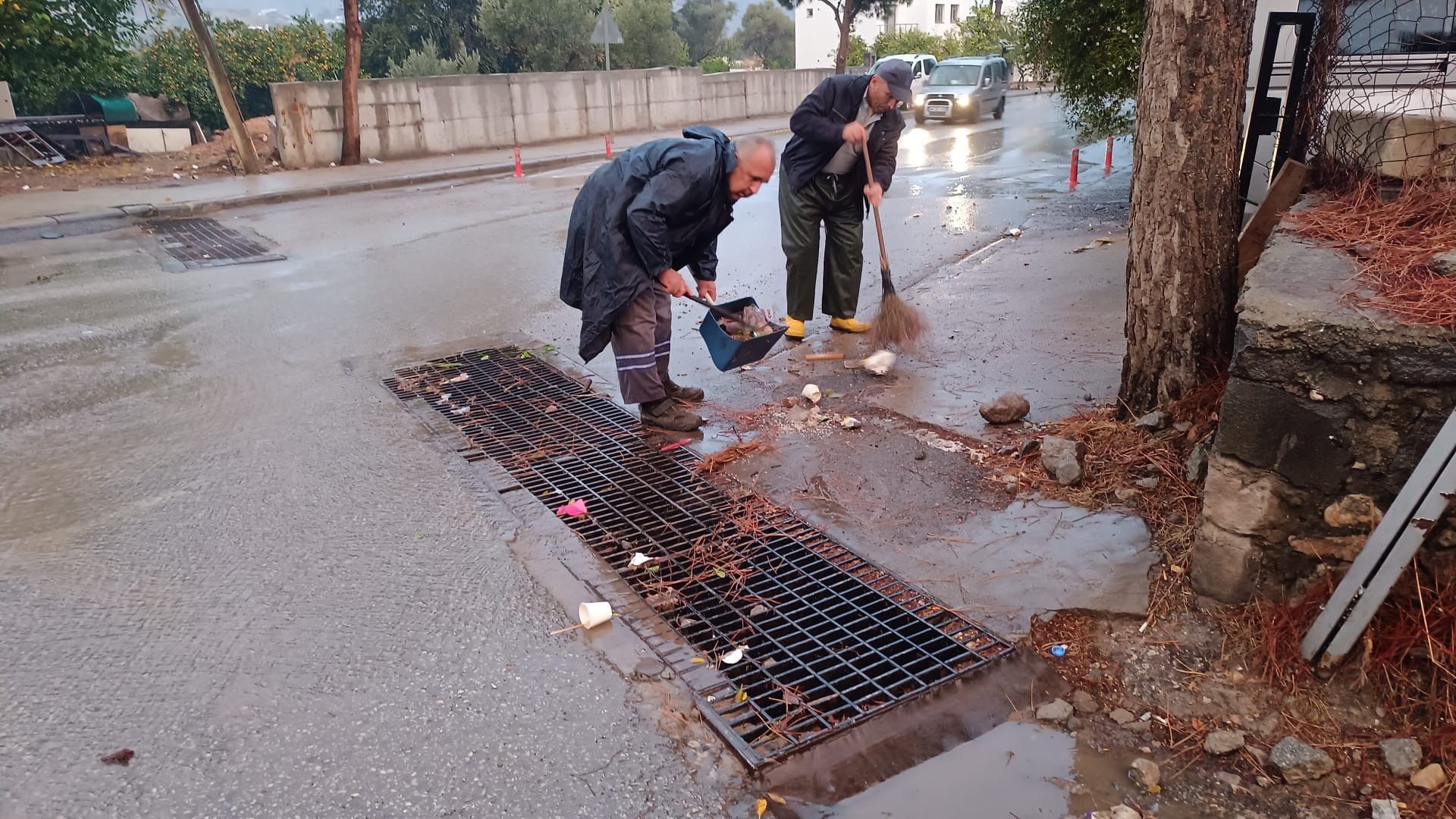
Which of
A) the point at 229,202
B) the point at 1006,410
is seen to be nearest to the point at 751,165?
the point at 1006,410

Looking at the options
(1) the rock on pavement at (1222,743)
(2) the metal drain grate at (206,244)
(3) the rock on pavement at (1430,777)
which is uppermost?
(2) the metal drain grate at (206,244)

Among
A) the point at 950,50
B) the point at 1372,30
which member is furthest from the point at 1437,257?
the point at 950,50

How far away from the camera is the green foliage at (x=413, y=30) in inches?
1101

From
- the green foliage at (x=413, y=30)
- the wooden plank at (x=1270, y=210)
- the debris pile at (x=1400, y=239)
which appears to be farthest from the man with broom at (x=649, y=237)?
the green foliage at (x=413, y=30)

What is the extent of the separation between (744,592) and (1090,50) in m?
8.24

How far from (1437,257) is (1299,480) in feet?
2.62

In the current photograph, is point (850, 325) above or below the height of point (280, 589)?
above

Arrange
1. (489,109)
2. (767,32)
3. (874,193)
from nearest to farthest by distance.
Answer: (874,193)
(489,109)
(767,32)

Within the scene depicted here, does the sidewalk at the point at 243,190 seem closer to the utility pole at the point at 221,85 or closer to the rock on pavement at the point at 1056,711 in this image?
the utility pole at the point at 221,85

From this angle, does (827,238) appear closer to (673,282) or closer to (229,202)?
(673,282)

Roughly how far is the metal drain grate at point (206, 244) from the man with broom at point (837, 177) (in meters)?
6.01

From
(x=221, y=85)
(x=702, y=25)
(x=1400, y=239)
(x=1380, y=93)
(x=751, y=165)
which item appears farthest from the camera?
(x=702, y=25)

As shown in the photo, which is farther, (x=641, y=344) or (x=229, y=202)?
(x=229, y=202)

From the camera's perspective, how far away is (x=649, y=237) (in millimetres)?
4352
